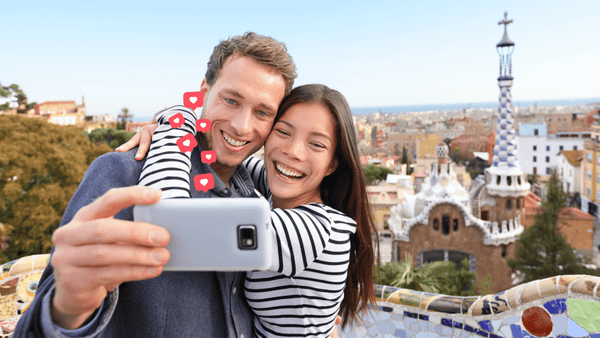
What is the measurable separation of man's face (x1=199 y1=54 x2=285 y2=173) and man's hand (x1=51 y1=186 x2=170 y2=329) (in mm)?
679

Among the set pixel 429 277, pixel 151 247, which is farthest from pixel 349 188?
pixel 429 277

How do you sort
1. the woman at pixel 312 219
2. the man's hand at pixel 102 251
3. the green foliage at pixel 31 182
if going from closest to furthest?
the man's hand at pixel 102 251
the woman at pixel 312 219
the green foliage at pixel 31 182

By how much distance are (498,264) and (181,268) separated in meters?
16.1

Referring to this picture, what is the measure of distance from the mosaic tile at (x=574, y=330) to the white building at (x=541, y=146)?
136ft

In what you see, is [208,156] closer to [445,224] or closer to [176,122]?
[176,122]

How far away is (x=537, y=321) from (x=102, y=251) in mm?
2935

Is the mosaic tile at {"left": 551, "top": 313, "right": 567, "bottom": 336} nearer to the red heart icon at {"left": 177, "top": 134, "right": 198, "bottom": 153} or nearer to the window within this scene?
the red heart icon at {"left": 177, "top": 134, "right": 198, "bottom": 153}

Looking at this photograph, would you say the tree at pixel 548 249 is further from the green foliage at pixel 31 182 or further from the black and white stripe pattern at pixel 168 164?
the black and white stripe pattern at pixel 168 164

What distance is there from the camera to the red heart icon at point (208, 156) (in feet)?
5.39

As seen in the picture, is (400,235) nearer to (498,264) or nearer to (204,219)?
(498,264)

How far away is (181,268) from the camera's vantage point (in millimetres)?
1049

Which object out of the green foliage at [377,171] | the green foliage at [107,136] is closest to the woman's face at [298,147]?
the green foliage at [107,136]

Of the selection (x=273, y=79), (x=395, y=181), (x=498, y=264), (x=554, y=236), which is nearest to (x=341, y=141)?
(x=273, y=79)

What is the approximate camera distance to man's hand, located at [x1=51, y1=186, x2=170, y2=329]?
0.91 meters
